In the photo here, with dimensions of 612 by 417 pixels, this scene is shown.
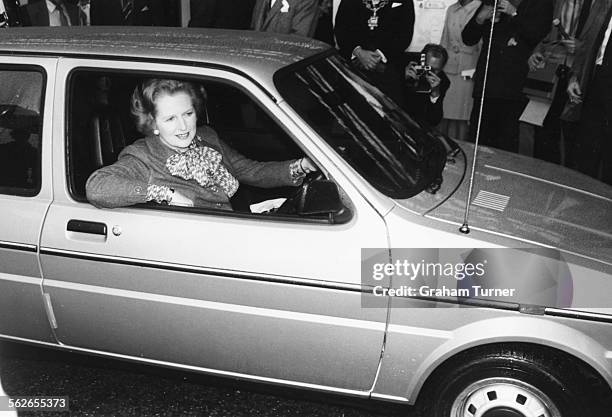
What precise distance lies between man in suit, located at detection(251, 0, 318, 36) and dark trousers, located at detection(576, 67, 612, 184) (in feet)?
8.01

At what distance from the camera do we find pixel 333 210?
2777mm

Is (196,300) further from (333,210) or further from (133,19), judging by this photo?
(133,19)

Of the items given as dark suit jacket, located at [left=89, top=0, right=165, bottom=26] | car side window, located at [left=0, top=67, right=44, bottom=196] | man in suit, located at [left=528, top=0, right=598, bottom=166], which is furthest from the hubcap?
dark suit jacket, located at [left=89, top=0, right=165, bottom=26]

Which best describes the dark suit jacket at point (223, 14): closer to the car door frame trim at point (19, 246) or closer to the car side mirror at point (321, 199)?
the car door frame trim at point (19, 246)

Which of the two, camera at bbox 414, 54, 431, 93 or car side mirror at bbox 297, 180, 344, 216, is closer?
car side mirror at bbox 297, 180, 344, 216

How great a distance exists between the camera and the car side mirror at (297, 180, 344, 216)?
2.76 meters

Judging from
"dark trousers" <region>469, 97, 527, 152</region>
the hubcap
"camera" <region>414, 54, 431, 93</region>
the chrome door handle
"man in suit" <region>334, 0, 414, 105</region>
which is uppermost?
"man in suit" <region>334, 0, 414, 105</region>

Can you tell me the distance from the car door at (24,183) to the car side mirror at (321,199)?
4.07 ft

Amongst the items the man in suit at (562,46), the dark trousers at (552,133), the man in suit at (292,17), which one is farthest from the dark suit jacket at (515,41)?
the man in suit at (292,17)

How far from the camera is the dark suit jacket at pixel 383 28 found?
5754 millimetres

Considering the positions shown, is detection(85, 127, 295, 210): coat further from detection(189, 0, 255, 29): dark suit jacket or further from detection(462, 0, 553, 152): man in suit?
detection(189, 0, 255, 29): dark suit jacket

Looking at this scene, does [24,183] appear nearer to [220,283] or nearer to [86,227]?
[86,227]

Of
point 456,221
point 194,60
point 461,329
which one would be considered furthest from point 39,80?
point 461,329

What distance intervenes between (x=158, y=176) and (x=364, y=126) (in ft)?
3.42
